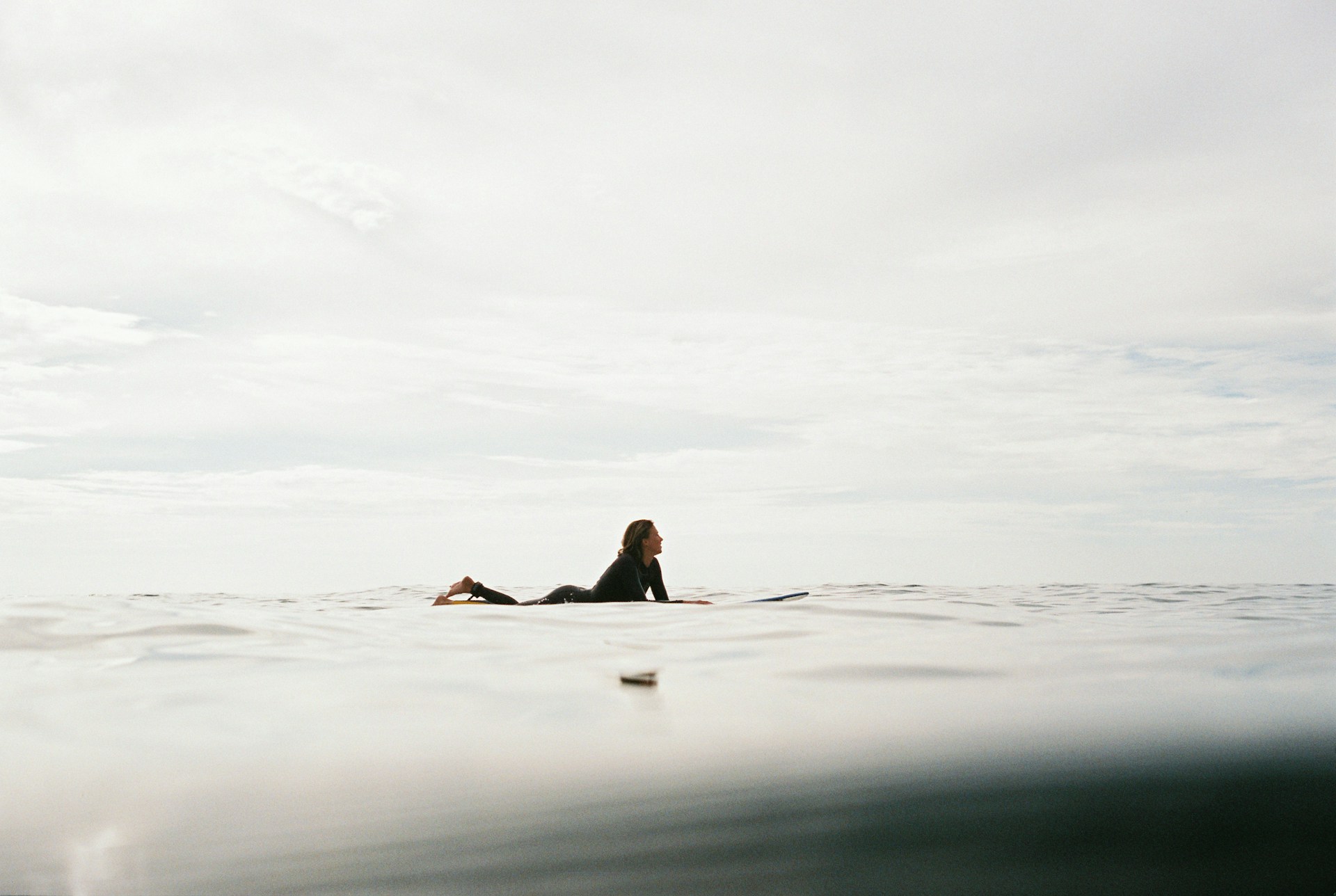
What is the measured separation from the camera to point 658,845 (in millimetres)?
2057

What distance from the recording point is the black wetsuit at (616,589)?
9.67 m

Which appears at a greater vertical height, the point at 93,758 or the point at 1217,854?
the point at 93,758

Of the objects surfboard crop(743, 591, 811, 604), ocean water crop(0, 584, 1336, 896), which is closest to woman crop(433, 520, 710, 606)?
surfboard crop(743, 591, 811, 604)

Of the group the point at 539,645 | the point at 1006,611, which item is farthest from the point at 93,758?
the point at 1006,611

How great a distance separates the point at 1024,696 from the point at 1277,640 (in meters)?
2.94

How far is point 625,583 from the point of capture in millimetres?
9695

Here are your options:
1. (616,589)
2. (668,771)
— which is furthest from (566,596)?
(668,771)

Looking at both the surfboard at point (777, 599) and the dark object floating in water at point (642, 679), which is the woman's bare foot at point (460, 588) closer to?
the surfboard at point (777, 599)

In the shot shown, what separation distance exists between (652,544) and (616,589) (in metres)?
0.63

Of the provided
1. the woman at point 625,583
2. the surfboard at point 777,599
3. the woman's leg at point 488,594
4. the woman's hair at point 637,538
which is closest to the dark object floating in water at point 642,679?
the surfboard at point 777,599

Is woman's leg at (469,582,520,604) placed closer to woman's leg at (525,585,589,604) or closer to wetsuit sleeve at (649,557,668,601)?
woman's leg at (525,585,589,604)

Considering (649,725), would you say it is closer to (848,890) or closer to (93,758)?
(848,890)

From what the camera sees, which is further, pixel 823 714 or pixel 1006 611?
pixel 1006 611

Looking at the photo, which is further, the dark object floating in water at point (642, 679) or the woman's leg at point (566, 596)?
Answer: the woman's leg at point (566, 596)
